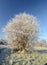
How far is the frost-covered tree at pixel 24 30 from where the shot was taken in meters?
9.69

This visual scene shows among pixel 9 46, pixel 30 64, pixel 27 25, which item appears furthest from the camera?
pixel 9 46

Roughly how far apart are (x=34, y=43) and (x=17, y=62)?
3008 millimetres

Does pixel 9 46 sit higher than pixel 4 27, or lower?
lower

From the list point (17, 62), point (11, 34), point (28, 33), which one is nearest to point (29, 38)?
point (28, 33)

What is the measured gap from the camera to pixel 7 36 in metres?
9.96

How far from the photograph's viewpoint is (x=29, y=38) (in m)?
9.84

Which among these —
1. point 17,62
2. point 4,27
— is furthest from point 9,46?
point 17,62

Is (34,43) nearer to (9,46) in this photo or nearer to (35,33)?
(35,33)

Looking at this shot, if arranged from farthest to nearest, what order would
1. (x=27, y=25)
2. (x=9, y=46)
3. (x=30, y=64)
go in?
(x=9, y=46) → (x=27, y=25) → (x=30, y=64)

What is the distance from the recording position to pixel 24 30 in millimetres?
9727

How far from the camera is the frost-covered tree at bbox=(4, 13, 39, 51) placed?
31.8 feet

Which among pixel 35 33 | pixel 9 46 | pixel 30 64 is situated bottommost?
pixel 30 64

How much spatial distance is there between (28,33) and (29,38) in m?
0.30

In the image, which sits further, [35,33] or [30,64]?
[35,33]
